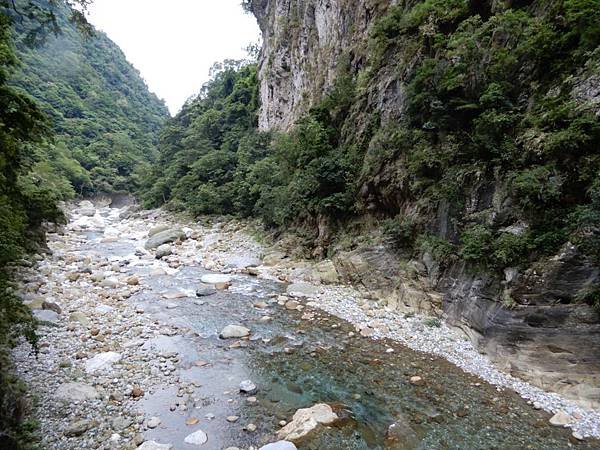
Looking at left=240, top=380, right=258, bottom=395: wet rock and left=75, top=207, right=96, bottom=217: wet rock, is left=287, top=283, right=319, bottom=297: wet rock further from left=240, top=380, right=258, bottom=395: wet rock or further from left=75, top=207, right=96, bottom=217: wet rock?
left=75, top=207, right=96, bottom=217: wet rock

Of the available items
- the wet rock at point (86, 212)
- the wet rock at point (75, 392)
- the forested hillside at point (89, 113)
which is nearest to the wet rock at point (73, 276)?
the wet rock at point (75, 392)

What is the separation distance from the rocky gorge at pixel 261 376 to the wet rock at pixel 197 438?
2 centimetres

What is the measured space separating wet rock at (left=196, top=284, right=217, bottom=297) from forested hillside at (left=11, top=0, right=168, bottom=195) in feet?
92.3

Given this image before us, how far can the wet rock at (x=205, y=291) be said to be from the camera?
33.8 feet

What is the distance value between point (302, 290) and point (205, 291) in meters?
3.09

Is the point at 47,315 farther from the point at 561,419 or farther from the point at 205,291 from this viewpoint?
the point at 561,419

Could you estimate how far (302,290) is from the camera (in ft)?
34.4

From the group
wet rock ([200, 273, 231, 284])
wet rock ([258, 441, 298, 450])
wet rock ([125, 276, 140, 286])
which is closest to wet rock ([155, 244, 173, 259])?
wet rock ([125, 276, 140, 286])

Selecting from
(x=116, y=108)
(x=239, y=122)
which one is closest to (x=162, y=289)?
(x=239, y=122)

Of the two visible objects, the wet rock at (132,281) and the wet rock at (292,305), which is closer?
the wet rock at (292,305)

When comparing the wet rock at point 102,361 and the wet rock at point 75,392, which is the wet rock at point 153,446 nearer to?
the wet rock at point 75,392

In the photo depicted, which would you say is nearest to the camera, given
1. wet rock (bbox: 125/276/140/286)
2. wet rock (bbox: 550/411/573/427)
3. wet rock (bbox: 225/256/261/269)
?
wet rock (bbox: 550/411/573/427)

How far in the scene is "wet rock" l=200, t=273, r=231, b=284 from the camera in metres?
11.5

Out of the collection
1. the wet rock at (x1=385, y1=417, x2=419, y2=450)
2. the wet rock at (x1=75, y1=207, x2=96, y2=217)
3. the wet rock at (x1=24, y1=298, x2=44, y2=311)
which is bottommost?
the wet rock at (x1=385, y1=417, x2=419, y2=450)
